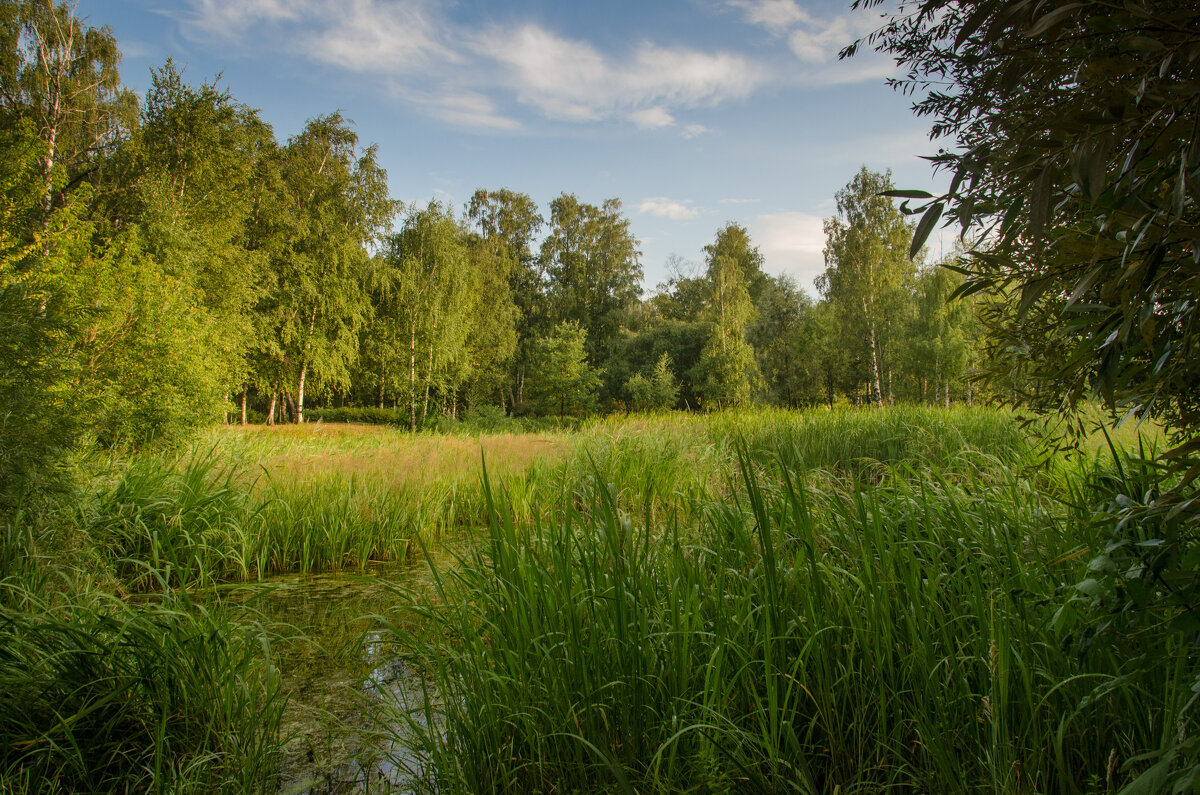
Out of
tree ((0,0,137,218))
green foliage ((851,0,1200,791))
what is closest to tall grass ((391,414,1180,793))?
green foliage ((851,0,1200,791))

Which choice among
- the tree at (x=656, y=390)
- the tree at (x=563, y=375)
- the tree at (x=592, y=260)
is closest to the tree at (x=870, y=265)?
the tree at (x=656, y=390)

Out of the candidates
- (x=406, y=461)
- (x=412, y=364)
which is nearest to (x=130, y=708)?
(x=406, y=461)

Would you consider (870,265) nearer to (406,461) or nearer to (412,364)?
(412,364)

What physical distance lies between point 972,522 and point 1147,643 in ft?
3.16

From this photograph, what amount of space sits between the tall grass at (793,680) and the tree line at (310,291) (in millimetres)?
2736

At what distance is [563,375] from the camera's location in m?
21.8

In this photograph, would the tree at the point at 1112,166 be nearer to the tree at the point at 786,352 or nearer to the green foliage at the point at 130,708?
the green foliage at the point at 130,708

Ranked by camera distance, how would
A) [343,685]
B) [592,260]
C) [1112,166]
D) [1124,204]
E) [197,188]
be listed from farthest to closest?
[592,260], [197,188], [343,685], [1112,166], [1124,204]

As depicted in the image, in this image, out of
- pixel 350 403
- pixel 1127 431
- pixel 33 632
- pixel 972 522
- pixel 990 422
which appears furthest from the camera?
pixel 350 403

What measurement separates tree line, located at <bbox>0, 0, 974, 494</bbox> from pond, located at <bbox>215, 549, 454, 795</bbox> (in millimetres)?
1642

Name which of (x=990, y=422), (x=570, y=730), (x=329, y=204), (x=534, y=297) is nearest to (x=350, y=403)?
(x=534, y=297)

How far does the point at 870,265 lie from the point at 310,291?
19940 mm

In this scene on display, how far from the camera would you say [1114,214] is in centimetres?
65

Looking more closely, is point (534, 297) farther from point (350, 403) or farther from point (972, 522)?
point (972, 522)
